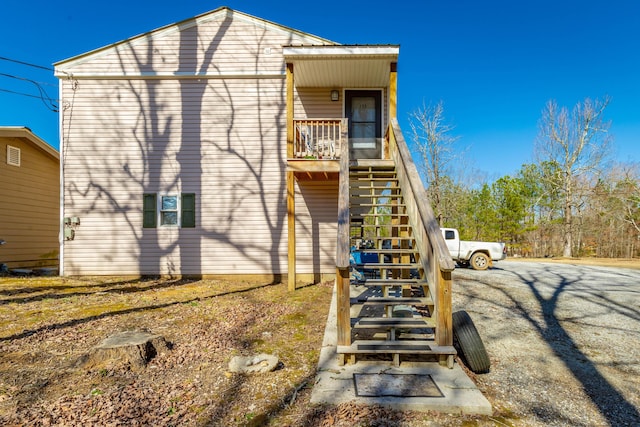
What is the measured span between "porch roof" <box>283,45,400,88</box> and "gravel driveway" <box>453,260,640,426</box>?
5.43 metres

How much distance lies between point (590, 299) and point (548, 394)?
5254 millimetres

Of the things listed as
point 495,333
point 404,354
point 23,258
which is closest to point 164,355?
point 404,354

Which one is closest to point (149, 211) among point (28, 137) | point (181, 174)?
point (181, 174)

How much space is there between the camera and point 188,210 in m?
8.88

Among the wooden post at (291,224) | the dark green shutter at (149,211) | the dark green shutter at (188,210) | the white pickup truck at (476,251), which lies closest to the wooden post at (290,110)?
the wooden post at (291,224)

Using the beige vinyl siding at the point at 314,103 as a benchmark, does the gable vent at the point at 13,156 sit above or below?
below

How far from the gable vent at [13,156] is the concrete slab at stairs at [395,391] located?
12526 millimetres

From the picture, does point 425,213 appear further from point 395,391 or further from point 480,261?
point 480,261

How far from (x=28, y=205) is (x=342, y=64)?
37.6 ft

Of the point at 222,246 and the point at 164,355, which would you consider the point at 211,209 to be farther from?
the point at 164,355

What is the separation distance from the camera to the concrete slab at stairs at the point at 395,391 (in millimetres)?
2701

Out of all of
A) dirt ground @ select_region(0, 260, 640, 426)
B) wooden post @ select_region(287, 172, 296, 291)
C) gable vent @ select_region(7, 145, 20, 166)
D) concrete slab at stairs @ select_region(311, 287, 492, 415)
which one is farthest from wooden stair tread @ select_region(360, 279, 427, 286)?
gable vent @ select_region(7, 145, 20, 166)

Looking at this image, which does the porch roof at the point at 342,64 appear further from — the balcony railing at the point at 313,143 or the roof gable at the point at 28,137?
the roof gable at the point at 28,137

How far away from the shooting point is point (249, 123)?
8.91 meters
